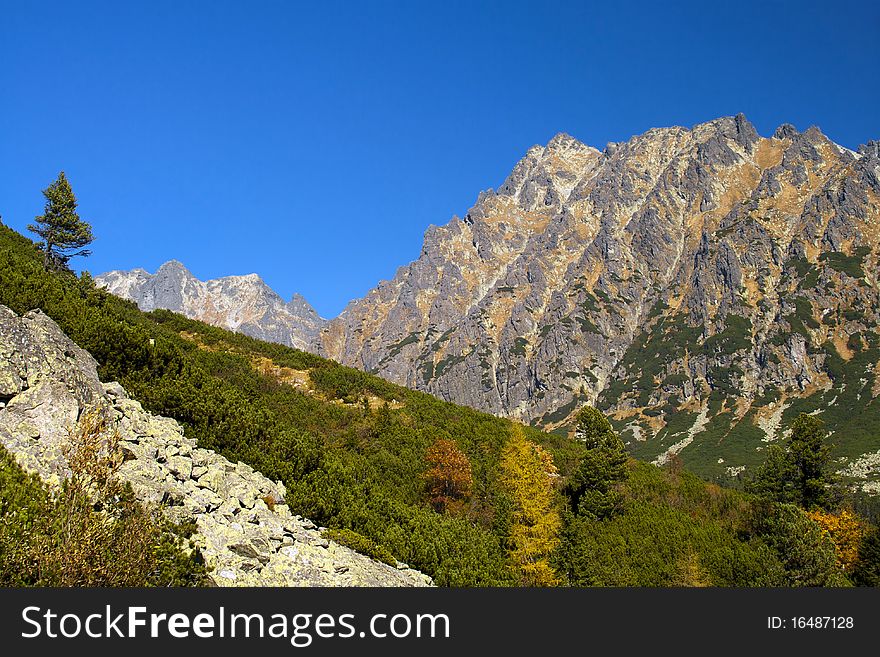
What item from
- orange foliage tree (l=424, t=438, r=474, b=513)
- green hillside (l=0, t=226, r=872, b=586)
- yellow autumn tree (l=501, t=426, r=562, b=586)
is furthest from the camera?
orange foliage tree (l=424, t=438, r=474, b=513)

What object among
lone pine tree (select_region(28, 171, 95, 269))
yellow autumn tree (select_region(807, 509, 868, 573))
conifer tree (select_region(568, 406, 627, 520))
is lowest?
yellow autumn tree (select_region(807, 509, 868, 573))

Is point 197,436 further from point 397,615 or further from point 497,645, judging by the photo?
point 497,645

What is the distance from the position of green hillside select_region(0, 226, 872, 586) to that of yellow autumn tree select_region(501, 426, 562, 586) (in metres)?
0.22

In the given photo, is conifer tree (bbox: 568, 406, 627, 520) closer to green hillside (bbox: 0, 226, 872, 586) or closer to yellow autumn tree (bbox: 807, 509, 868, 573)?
green hillside (bbox: 0, 226, 872, 586)

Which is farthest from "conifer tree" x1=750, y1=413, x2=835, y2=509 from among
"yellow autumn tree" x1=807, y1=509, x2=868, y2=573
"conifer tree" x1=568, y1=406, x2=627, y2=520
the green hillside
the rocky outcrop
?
the rocky outcrop

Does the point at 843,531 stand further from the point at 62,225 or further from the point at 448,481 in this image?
the point at 62,225

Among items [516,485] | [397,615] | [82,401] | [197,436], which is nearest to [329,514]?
[197,436]

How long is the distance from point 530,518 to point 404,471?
26.1ft

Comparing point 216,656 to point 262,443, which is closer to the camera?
point 216,656

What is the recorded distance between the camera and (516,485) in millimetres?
33875

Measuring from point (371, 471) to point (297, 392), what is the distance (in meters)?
14.0

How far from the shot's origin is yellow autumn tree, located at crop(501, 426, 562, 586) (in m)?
29.7

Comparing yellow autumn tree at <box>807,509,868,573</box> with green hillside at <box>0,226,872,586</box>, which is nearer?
green hillside at <box>0,226,872,586</box>

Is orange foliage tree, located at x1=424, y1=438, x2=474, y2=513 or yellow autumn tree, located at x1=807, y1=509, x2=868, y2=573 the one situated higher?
orange foliage tree, located at x1=424, y1=438, x2=474, y2=513
